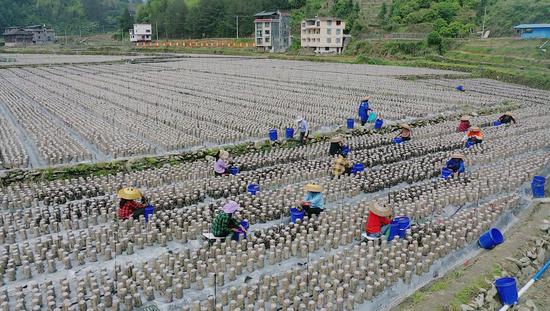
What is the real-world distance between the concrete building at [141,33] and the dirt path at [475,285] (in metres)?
78.4

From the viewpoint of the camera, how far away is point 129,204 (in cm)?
809

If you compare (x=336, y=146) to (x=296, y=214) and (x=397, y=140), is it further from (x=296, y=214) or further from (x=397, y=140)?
(x=296, y=214)

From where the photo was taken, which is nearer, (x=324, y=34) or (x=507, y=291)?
(x=507, y=291)

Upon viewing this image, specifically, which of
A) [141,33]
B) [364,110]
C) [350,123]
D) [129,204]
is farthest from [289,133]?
[141,33]

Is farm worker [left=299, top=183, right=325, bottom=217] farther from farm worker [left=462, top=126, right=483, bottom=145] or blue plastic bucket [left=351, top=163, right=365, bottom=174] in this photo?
farm worker [left=462, top=126, right=483, bottom=145]

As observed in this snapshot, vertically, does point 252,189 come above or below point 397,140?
below

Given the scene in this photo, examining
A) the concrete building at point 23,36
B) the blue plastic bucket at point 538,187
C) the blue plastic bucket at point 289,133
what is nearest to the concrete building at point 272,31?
the concrete building at point 23,36

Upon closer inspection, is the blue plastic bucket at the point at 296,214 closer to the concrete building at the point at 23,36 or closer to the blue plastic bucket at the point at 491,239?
the blue plastic bucket at the point at 491,239

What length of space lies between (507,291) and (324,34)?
5397 cm

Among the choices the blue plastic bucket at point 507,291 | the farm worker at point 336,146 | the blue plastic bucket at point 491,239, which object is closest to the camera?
the blue plastic bucket at point 507,291

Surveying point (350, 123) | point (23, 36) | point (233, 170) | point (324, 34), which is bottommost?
point (233, 170)

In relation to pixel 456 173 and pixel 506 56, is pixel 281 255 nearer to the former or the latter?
pixel 456 173

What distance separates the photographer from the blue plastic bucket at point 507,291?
611 cm

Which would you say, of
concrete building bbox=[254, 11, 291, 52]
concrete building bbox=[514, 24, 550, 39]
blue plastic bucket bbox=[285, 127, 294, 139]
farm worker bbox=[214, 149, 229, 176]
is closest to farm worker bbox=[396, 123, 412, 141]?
blue plastic bucket bbox=[285, 127, 294, 139]
